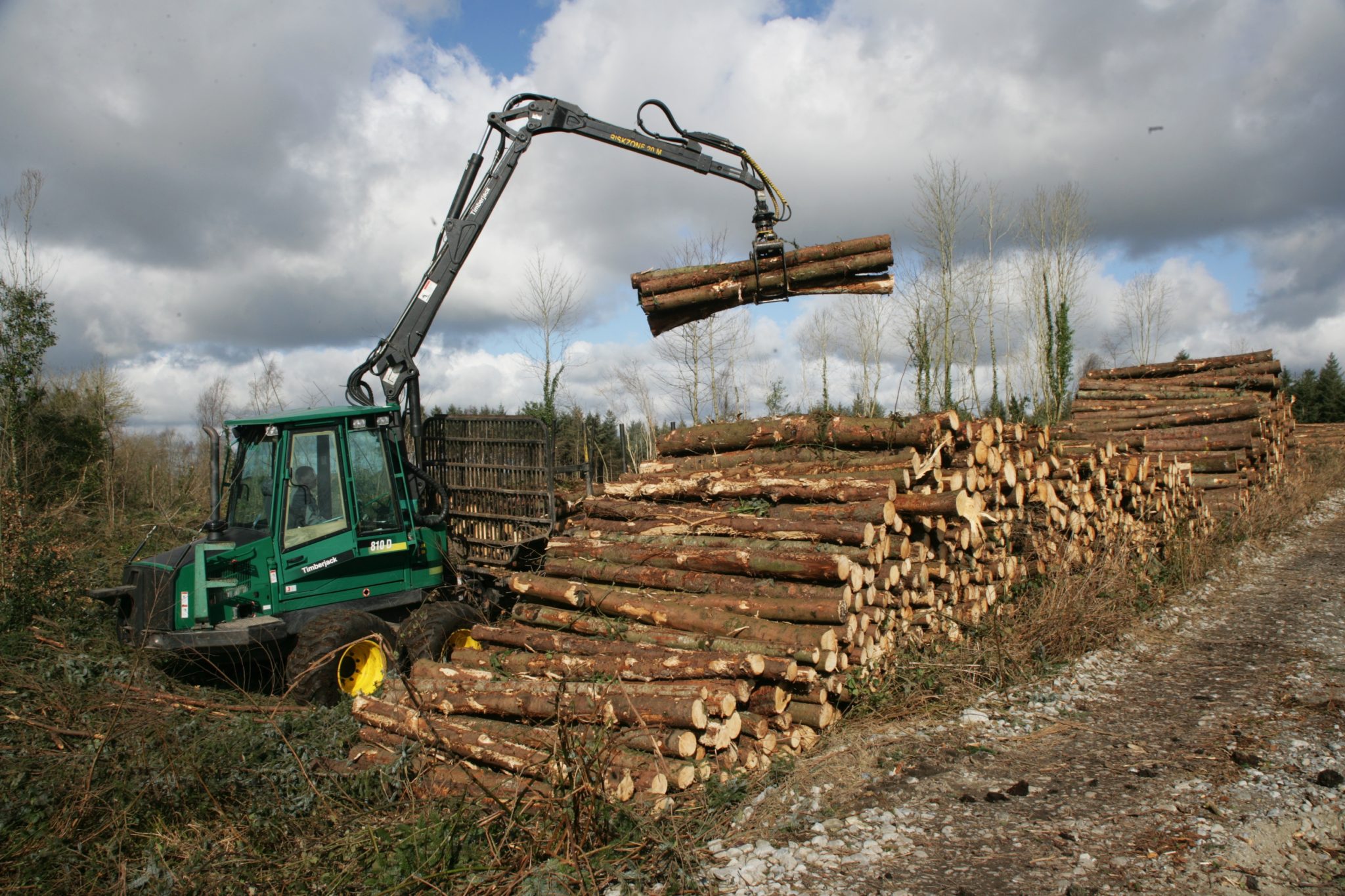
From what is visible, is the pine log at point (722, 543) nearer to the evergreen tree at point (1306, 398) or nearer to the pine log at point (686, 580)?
the pine log at point (686, 580)

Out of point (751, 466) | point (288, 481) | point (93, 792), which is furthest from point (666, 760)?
point (288, 481)

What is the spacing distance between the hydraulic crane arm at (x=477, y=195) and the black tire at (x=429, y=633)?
248 cm

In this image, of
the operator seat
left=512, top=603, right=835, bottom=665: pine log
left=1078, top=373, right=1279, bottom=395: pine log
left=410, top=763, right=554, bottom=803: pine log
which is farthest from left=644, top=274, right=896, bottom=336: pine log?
left=1078, top=373, right=1279, bottom=395: pine log

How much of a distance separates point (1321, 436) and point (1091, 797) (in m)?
29.2

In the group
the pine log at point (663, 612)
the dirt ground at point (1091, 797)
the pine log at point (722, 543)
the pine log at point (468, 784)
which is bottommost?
the dirt ground at point (1091, 797)

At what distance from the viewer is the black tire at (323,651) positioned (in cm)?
645

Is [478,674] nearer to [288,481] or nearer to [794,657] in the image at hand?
[794,657]

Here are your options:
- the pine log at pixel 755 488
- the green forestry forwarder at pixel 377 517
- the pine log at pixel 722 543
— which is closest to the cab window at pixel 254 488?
the green forestry forwarder at pixel 377 517

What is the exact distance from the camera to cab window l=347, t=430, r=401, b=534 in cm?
765

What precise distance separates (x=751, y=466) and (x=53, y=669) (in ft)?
19.8

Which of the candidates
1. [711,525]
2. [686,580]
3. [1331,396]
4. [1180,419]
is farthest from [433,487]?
[1331,396]

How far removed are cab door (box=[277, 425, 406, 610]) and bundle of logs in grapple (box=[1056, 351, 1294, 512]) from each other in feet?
31.5

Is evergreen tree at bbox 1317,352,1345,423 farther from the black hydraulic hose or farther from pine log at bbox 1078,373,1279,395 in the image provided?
the black hydraulic hose

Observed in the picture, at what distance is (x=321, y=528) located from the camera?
291 inches
